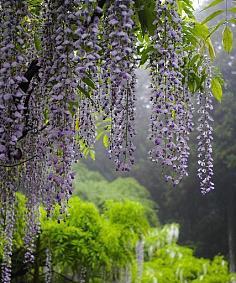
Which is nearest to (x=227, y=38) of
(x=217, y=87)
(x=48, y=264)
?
(x=217, y=87)

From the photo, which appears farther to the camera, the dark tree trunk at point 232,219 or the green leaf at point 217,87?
the dark tree trunk at point 232,219

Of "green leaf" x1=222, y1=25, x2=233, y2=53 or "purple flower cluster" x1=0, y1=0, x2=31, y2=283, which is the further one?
"green leaf" x1=222, y1=25, x2=233, y2=53

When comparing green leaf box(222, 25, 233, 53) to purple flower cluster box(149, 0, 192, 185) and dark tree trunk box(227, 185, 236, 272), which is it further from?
dark tree trunk box(227, 185, 236, 272)

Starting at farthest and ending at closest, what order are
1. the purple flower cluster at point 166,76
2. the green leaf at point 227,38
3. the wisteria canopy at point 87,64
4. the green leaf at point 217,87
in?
the green leaf at point 217,87 < the green leaf at point 227,38 < the purple flower cluster at point 166,76 < the wisteria canopy at point 87,64

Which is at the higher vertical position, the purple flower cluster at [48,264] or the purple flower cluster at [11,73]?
the purple flower cluster at [11,73]

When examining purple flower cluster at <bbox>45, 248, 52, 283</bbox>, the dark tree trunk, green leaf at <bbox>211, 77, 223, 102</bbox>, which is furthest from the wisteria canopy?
the dark tree trunk

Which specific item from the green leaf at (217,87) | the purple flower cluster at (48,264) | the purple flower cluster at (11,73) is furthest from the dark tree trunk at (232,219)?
the purple flower cluster at (11,73)

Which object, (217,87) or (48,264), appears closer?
(217,87)

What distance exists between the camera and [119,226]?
753cm

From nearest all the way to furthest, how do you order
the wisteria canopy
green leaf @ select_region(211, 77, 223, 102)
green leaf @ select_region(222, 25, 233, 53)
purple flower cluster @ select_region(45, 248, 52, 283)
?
1. the wisteria canopy
2. green leaf @ select_region(222, 25, 233, 53)
3. green leaf @ select_region(211, 77, 223, 102)
4. purple flower cluster @ select_region(45, 248, 52, 283)

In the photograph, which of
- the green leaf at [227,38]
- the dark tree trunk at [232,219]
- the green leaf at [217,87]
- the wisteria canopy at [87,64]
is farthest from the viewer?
the dark tree trunk at [232,219]

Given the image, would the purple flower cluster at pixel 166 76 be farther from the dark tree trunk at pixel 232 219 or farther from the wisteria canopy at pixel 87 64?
the dark tree trunk at pixel 232 219


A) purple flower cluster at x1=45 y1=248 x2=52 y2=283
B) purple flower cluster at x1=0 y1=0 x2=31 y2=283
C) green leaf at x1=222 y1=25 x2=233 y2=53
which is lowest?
purple flower cluster at x1=45 y1=248 x2=52 y2=283

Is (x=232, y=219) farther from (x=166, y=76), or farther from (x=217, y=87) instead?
(x=166, y=76)
